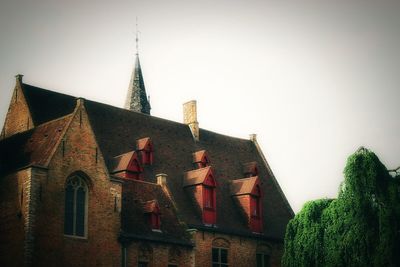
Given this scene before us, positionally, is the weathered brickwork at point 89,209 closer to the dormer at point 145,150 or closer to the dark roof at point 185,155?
the dark roof at point 185,155

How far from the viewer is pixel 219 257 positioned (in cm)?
3512

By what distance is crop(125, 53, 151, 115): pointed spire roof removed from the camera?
169ft

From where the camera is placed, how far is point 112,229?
28.8 metres

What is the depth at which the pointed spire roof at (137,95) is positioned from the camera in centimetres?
5156

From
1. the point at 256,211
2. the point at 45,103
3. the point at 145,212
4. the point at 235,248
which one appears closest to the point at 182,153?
the point at 256,211

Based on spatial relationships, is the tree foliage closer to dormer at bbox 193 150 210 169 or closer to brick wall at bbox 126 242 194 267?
brick wall at bbox 126 242 194 267

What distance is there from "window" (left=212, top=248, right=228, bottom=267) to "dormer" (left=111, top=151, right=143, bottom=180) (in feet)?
18.5

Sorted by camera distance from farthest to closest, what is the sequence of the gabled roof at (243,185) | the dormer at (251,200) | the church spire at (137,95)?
the church spire at (137,95) → the gabled roof at (243,185) → the dormer at (251,200)

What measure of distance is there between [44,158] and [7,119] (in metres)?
9.93

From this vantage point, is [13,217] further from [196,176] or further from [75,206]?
[196,176]

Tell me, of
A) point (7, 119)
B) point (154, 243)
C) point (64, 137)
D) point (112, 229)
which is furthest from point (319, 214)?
point (7, 119)

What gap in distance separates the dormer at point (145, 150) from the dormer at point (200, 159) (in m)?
3.44

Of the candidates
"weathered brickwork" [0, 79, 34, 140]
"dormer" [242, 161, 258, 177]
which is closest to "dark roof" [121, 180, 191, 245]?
"weathered brickwork" [0, 79, 34, 140]

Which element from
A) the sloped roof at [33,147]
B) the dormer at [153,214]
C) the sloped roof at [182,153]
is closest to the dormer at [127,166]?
the sloped roof at [182,153]
